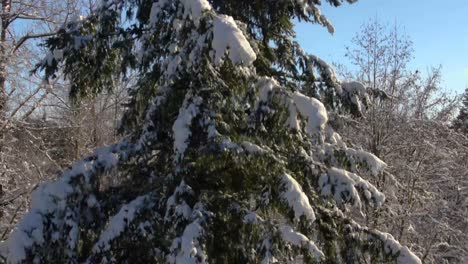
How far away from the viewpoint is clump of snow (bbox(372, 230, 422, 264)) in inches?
183

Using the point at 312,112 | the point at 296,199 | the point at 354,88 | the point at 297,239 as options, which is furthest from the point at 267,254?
the point at 354,88

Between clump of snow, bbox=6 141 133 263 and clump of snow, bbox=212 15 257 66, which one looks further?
clump of snow, bbox=6 141 133 263

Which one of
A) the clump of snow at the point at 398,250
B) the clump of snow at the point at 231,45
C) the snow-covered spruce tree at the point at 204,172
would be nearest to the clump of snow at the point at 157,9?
the snow-covered spruce tree at the point at 204,172

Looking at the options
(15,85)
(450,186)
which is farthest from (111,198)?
(450,186)

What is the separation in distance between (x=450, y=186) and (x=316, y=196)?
11886 mm

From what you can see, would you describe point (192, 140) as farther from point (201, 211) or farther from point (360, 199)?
point (360, 199)

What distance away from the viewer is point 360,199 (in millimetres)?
4801

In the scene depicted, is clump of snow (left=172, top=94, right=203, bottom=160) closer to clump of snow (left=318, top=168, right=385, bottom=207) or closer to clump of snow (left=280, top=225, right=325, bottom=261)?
clump of snow (left=280, top=225, right=325, bottom=261)

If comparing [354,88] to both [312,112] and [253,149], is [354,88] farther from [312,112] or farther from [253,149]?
[253,149]

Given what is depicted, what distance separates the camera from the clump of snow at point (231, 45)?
3791mm

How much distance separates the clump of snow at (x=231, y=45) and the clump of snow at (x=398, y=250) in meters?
2.21

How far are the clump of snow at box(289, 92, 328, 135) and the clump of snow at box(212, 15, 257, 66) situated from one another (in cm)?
59

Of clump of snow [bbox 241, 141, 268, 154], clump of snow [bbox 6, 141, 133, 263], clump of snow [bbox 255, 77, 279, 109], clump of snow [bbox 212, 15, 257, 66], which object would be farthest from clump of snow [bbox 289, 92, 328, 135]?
clump of snow [bbox 6, 141, 133, 263]

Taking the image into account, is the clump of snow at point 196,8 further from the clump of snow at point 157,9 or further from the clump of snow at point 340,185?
the clump of snow at point 340,185
